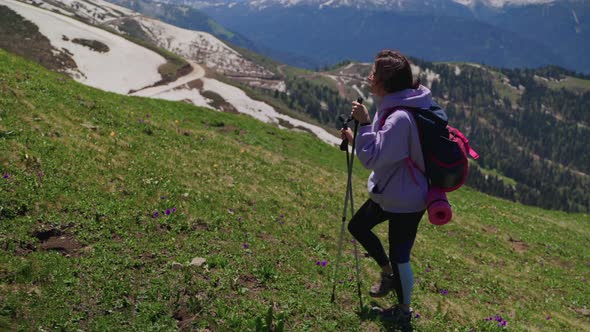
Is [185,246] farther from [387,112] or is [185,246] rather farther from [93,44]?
[93,44]

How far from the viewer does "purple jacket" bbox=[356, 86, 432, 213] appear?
669cm

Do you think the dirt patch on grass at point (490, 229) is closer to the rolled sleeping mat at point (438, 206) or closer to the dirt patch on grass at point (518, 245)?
the dirt patch on grass at point (518, 245)

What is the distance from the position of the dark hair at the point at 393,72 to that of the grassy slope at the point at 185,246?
15.4 ft

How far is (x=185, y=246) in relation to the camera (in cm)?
1022

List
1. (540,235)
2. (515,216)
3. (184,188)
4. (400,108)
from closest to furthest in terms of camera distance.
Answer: (400,108), (184,188), (540,235), (515,216)

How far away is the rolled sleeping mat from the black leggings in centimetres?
31

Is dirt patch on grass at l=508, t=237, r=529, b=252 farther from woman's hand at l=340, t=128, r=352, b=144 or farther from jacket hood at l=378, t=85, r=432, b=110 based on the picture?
jacket hood at l=378, t=85, r=432, b=110

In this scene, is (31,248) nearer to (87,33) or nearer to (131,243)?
(131,243)

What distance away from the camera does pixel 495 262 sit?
17422 millimetres

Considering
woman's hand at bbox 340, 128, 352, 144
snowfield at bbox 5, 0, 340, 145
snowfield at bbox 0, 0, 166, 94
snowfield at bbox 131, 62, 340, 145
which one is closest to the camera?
woman's hand at bbox 340, 128, 352, 144

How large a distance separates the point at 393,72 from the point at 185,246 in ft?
21.1

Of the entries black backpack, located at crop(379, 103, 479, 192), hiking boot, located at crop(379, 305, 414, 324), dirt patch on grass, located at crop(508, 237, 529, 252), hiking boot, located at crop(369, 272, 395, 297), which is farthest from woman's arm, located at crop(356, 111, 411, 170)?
dirt patch on grass, located at crop(508, 237, 529, 252)

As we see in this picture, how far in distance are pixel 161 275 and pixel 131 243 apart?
1390 millimetres

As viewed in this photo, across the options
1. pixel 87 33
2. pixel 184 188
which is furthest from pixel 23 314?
pixel 87 33
